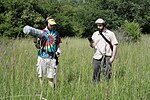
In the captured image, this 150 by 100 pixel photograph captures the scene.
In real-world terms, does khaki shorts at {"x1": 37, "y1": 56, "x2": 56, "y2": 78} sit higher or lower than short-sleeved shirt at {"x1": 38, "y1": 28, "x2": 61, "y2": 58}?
lower

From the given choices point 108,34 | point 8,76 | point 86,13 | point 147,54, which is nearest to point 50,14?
point 86,13

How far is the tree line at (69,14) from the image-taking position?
1783 cm

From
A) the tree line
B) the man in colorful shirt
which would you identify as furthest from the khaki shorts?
the tree line

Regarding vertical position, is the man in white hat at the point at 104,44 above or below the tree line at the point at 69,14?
below

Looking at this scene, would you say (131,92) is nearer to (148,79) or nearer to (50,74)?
(148,79)

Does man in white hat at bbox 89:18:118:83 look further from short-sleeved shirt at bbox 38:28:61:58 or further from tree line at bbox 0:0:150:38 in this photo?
tree line at bbox 0:0:150:38

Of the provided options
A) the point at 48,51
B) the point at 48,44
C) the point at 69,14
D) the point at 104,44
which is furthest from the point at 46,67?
the point at 69,14

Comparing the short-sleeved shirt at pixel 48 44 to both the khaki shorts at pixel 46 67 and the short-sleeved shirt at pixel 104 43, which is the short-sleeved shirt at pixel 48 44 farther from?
the short-sleeved shirt at pixel 104 43

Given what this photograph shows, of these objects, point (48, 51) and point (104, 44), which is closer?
point (48, 51)

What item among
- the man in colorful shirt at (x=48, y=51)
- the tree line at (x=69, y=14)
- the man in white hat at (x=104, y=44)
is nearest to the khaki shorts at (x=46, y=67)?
the man in colorful shirt at (x=48, y=51)

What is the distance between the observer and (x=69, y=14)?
25.9 metres

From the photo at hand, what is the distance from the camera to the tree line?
58.5ft

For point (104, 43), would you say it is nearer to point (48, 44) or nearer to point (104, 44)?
point (104, 44)

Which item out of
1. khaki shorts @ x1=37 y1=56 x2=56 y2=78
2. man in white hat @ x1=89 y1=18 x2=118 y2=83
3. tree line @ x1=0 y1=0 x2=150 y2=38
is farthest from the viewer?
tree line @ x1=0 y1=0 x2=150 y2=38
